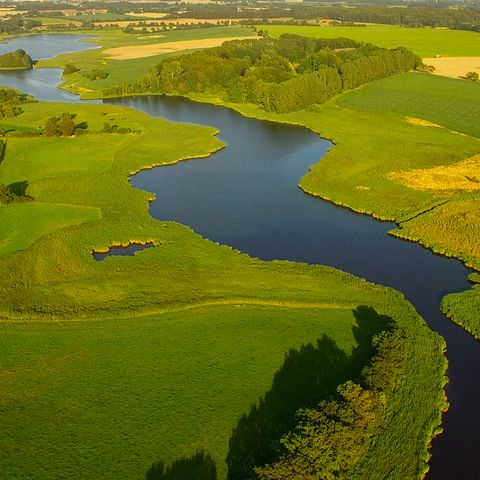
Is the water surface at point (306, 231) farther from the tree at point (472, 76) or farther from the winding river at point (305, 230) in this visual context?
the tree at point (472, 76)

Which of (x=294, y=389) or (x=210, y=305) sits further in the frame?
(x=210, y=305)

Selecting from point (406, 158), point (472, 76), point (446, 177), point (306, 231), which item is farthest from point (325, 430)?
point (472, 76)

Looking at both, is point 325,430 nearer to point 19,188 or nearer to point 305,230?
point 305,230

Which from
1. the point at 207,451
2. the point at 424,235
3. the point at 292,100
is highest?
the point at 292,100

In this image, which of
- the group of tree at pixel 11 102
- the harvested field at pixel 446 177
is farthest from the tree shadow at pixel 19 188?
the harvested field at pixel 446 177

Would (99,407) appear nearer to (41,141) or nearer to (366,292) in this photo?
(366,292)

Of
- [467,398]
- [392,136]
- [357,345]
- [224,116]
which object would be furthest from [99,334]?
[224,116]
